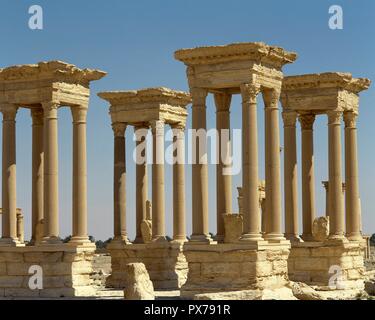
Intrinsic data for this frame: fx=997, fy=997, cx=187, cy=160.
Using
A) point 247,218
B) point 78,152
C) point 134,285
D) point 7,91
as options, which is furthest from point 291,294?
point 7,91

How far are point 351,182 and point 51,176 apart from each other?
16.4 metres

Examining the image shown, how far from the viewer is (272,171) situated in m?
44.2

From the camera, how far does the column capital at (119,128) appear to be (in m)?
56.3

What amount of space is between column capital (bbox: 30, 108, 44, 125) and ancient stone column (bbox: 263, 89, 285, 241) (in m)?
12.4

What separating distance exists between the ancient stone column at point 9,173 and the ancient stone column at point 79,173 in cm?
299

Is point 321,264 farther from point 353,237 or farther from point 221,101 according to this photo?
point 221,101

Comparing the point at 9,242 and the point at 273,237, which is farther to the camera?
the point at 9,242

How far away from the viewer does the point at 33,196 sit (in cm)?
5016

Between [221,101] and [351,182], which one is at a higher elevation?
[221,101]

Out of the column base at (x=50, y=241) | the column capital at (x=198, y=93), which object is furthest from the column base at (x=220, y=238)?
the column base at (x=50, y=241)

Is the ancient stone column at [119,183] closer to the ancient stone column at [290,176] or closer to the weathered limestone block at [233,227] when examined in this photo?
the ancient stone column at [290,176]

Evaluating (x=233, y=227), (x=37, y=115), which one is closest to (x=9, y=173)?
(x=37, y=115)

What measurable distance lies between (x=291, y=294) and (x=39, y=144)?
1587 centimetres

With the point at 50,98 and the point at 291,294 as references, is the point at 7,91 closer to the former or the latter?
the point at 50,98
